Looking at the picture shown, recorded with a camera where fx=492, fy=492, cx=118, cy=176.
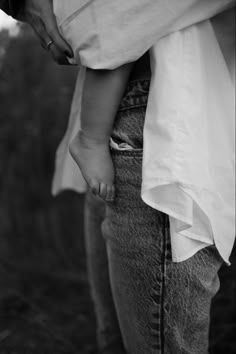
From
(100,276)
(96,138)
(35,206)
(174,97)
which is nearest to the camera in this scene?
(174,97)

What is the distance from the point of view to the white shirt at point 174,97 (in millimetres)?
863

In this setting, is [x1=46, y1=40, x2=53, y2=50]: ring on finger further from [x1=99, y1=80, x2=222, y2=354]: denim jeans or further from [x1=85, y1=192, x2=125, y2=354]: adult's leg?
[x1=85, y1=192, x2=125, y2=354]: adult's leg

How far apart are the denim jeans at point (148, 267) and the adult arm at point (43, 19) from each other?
16 cm

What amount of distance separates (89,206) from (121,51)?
58 centimetres

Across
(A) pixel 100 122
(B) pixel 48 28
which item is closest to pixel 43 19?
(B) pixel 48 28

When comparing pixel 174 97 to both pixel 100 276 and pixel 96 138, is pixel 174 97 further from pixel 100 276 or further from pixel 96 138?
pixel 100 276

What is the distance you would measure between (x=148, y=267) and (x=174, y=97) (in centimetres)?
32

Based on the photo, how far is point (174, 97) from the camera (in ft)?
2.86

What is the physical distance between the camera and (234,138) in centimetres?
100

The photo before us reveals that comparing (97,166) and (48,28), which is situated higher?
(48,28)

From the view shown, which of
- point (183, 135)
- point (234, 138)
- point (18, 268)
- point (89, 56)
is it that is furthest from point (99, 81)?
point (18, 268)

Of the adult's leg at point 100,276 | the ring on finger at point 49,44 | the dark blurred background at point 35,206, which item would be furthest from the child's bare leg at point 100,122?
the dark blurred background at point 35,206

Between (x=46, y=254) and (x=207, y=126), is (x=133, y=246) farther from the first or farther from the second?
(x=46, y=254)

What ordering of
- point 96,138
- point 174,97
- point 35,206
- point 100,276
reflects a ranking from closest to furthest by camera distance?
point 174,97
point 96,138
point 100,276
point 35,206
